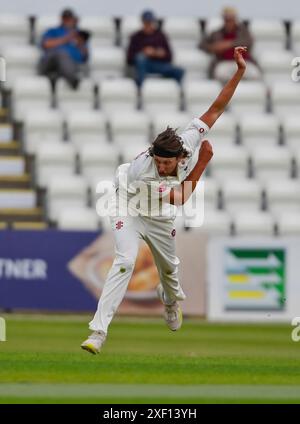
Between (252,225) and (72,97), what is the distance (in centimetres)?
309

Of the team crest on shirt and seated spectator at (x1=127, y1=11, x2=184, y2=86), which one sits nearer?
the team crest on shirt

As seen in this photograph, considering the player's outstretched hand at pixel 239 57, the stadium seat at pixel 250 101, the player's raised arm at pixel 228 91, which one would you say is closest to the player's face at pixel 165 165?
the player's raised arm at pixel 228 91

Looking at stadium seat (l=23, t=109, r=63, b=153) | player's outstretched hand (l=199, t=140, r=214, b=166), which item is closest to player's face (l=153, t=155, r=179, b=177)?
player's outstretched hand (l=199, t=140, r=214, b=166)


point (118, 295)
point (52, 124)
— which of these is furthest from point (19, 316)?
point (118, 295)

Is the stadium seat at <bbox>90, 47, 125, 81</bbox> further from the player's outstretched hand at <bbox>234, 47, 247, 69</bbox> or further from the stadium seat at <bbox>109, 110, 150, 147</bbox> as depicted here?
the player's outstretched hand at <bbox>234, 47, 247, 69</bbox>

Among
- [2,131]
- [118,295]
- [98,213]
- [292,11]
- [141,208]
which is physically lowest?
[118,295]

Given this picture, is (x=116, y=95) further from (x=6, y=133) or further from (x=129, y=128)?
(x=6, y=133)

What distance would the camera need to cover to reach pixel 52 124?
62.0ft

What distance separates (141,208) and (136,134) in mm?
9022

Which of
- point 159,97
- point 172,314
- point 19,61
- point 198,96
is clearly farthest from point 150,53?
point 172,314

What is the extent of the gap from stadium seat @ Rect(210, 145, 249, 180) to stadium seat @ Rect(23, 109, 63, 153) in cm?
201

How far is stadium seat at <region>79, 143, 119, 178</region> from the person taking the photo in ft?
60.7

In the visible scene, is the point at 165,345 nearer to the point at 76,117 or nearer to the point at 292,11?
the point at 76,117

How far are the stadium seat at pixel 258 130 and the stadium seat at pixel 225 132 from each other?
0.39 feet
